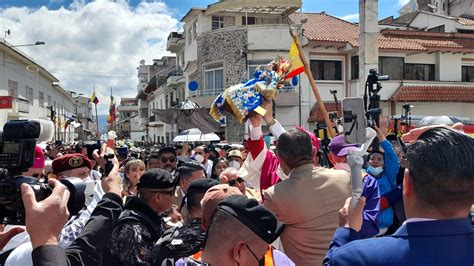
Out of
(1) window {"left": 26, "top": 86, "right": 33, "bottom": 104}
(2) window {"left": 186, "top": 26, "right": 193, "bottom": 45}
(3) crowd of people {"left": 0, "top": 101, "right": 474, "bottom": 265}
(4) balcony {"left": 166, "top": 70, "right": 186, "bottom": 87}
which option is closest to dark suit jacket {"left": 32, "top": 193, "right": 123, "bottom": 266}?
(3) crowd of people {"left": 0, "top": 101, "right": 474, "bottom": 265}

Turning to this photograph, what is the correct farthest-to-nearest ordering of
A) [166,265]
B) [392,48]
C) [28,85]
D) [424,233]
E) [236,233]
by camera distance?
[28,85]
[392,48]
[166,265]
[236,233]
[424,233]

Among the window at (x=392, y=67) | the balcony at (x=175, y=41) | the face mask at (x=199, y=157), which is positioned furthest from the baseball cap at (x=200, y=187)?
the balcony at (x=175, y=41)

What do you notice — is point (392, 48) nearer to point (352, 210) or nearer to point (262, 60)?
point (262, 60)

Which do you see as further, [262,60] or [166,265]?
[262,60]

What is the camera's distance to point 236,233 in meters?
2.08

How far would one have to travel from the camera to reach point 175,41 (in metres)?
38.8

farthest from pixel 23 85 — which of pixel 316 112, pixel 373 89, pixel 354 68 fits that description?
pixel 373 89

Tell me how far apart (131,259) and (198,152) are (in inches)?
290

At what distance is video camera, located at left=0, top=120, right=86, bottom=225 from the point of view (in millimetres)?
2029

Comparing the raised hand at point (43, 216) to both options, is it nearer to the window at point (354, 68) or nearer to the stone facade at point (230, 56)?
the stone facade at point (230, 56)

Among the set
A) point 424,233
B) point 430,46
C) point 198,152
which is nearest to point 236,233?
point 424,233

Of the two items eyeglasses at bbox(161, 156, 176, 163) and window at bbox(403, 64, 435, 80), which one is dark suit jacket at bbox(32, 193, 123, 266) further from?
window at bbox(403, 64, 435, 80)

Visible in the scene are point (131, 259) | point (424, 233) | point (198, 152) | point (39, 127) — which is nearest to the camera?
point (424, 233)

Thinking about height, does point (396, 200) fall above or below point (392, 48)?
below
